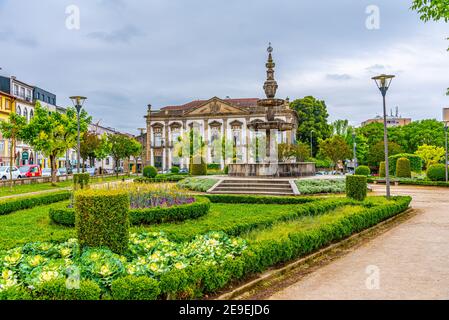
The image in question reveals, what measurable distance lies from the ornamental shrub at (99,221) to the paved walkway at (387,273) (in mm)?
2556

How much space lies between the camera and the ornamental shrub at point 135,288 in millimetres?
4570

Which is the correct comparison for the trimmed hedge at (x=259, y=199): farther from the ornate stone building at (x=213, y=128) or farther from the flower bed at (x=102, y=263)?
the ornate stone building at (x=213, y=128)

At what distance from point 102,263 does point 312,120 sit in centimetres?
6559

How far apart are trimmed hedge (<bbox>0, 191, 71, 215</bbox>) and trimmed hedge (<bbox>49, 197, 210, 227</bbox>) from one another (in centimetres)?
367

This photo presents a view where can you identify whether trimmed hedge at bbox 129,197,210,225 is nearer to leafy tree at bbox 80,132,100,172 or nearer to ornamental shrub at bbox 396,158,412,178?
ornamental shrub at bbox 396,158,412,178

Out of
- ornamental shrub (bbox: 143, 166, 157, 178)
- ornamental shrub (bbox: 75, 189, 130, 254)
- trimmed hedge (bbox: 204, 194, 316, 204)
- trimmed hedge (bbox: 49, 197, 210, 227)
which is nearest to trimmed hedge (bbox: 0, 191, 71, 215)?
trimmed hedge (bbox: 49, 197, 210, 227)

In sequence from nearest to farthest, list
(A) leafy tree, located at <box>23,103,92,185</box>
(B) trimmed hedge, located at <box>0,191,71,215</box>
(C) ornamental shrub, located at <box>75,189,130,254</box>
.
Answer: (C) ornamental shrub, located at <box>75,189,130,254</box> → (B) trimmed hedge, located at <box>0,191,71,215</box> → (A) leafy tree, located at <box>23,103,92,185</box>

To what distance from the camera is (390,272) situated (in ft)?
21.8

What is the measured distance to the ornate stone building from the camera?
206ft

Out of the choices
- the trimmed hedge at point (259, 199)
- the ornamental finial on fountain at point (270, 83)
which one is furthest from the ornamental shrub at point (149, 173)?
the trimmed hedge at point (259, 199)

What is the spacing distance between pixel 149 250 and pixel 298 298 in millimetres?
2450

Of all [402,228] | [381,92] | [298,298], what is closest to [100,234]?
[298,298]

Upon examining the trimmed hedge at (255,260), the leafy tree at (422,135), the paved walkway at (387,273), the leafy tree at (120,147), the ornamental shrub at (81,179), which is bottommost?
the paved walkway at (387,273)

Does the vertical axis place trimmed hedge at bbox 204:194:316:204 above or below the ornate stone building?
below
